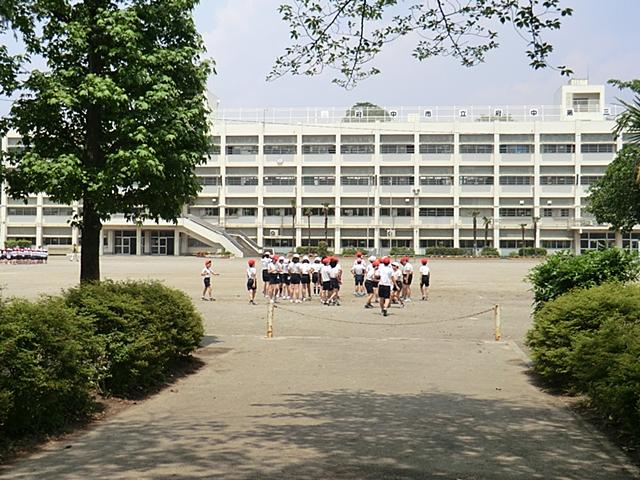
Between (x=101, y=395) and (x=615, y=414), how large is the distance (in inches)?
233

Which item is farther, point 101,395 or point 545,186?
point 545,186

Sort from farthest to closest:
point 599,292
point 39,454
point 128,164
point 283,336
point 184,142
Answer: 1. point 283,336
2. point 184,142
3. point 128,164
4. point 599,292
5. point 39,454

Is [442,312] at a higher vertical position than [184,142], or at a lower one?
lower

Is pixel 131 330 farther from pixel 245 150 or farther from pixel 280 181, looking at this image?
pixel 245 150

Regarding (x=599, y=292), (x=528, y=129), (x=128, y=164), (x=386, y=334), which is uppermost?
(x=528, y=129)

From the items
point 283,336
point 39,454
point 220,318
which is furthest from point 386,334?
point 39,454

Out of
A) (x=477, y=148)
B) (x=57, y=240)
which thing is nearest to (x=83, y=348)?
(x=477, y=148)

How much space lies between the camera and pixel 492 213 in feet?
286

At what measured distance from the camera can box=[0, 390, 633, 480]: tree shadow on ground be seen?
5562mm

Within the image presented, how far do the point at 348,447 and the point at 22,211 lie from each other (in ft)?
296

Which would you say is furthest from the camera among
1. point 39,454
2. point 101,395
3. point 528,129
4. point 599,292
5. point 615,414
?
point 528,129

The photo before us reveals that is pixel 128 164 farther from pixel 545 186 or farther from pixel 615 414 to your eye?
pixel 545 186

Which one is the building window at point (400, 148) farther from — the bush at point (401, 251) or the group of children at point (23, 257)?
the group of children at point (23, 257)

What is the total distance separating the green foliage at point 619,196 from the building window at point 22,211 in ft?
218
